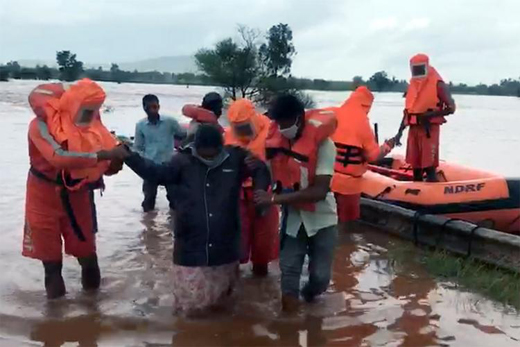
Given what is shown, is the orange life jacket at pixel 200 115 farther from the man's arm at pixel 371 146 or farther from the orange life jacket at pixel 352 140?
the man's arm at pixel 371 146

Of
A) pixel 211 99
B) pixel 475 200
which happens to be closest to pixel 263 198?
pixel 211 99

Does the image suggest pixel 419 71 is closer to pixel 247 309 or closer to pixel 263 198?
pixel 247 309

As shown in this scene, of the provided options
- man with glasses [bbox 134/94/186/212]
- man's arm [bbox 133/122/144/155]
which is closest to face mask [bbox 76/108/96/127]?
man with glasses [bbox 134/94/186/212]

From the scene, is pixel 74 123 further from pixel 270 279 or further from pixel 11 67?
pixel 11 67

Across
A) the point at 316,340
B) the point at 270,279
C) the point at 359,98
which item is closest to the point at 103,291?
the point at 270,279

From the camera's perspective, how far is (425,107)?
29.9 ft

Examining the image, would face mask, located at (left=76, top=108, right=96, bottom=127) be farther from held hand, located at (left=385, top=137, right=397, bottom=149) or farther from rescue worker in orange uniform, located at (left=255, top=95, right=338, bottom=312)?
held hand, located at (left=385, top=137, right=397, bottom=149)

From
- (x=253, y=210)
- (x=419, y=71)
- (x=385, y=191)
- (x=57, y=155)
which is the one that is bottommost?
(x=385, y=191)

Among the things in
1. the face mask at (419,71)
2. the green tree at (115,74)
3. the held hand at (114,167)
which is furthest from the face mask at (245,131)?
the green tree at (115,74)

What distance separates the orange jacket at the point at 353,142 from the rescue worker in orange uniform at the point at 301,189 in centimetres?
228

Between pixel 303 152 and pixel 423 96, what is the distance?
4.02 meters

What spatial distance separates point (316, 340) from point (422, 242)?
3.39 meters

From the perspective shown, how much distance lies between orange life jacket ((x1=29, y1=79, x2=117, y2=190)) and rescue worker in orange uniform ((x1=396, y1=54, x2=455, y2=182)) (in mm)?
4404

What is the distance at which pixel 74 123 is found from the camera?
579cm
